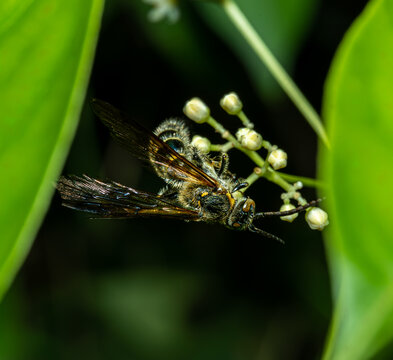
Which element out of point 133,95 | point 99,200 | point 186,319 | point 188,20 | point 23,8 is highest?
point 188,20

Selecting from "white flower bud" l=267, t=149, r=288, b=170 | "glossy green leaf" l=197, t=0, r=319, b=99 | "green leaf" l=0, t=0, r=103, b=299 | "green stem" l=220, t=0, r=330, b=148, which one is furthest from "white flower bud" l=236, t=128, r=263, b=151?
"glossy green leaf" l=197, t=0, r=319, b=99

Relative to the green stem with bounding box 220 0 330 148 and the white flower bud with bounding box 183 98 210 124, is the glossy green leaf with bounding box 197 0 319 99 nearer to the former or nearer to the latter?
the green stem with bounding box 220 0 330 148

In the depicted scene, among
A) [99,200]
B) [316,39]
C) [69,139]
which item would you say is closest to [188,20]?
[316,39]

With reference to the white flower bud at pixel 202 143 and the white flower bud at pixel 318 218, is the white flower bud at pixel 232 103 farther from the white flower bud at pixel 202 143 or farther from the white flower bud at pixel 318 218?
the white flower bud at pixel 318 218

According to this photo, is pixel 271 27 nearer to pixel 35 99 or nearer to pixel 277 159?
pixel 277 159

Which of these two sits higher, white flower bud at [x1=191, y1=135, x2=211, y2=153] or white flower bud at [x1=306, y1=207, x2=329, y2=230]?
white flower bud at [x1=191, y1=135, x2=211, y2=153]

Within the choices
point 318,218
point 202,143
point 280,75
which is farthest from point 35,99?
point 280,75

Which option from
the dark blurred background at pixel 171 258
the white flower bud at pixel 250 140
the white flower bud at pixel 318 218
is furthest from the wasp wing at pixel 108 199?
the dark blurred background at pixel 171 258

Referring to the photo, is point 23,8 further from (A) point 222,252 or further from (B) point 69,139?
(A) point 222,252
